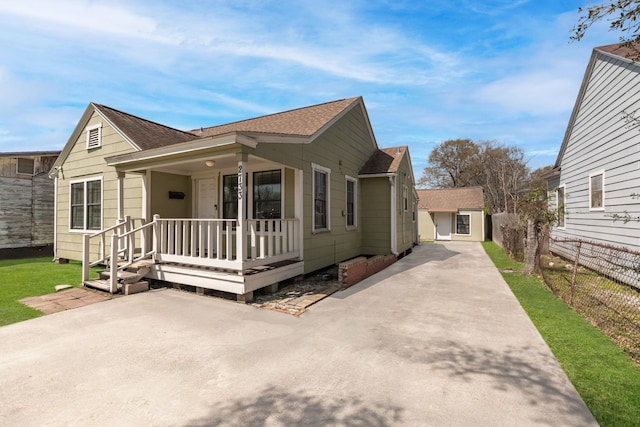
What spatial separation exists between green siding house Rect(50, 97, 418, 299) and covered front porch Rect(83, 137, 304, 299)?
3 cm

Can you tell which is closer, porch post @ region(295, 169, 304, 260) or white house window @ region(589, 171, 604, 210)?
porch post @ region(295, 169, 304, 260)

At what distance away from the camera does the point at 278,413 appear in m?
2.34

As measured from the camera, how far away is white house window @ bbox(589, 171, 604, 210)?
319 inches

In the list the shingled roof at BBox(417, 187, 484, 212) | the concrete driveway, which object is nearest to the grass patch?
the concrete driveway

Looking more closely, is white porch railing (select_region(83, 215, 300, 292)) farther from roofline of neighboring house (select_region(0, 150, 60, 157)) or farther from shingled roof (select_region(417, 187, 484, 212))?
shingled roof (select_region(417, 187, 484, 212))

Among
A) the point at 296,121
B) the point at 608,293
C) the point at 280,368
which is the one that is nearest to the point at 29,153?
the point at 296,121

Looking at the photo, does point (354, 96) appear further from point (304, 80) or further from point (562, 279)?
point (562, 279)

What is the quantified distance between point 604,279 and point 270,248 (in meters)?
8.12

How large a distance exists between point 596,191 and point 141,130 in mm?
13437

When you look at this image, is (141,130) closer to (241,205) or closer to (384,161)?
(241,205)

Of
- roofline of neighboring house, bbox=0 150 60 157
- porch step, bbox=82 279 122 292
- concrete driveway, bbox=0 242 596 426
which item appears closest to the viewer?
concrete driveway, bbox=0 242 596 426

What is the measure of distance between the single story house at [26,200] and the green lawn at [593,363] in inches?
630

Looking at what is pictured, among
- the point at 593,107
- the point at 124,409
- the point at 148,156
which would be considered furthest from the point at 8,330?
the point at 593,107

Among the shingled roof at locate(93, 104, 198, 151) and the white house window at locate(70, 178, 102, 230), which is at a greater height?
the shingled roof at locate(93, 104, 198, 151)
